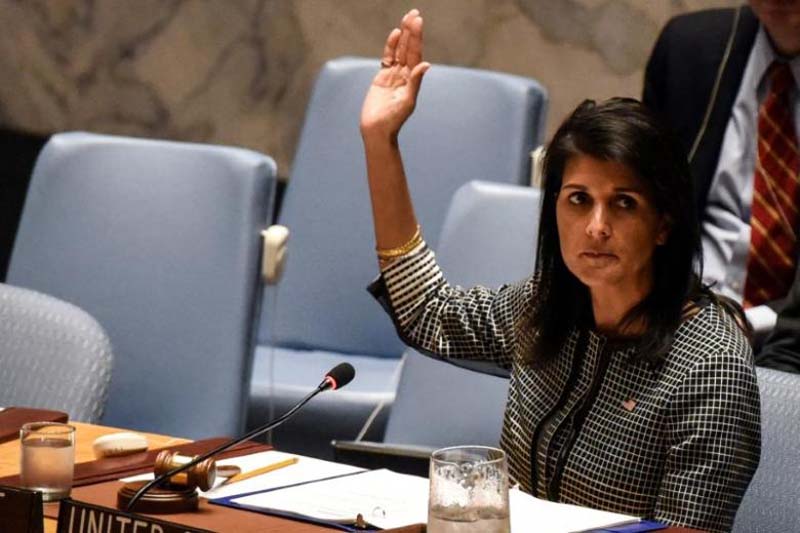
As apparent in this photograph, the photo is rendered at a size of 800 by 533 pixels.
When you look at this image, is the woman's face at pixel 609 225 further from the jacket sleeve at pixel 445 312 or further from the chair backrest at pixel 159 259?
the chair backrest at pixel 159 259

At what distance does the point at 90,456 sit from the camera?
6.36 feet

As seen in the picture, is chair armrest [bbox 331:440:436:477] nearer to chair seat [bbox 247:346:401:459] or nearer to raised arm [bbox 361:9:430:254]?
raised arm [bbox 361:9:430:254]

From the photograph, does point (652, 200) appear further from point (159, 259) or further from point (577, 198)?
point (159, 259)

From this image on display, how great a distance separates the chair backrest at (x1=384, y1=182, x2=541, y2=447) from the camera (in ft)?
8.89

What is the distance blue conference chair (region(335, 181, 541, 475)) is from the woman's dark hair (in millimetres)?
641

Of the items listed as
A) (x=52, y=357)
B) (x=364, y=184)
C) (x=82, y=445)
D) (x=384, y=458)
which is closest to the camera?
(x=82, y=445)

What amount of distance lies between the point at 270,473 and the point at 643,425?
0.42 meters

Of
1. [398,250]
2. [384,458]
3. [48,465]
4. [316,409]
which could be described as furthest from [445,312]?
[316,409]

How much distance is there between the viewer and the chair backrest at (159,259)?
2.80 meters

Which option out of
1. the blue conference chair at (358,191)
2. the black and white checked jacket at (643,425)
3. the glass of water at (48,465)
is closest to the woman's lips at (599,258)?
the black and white checked jacket at (643,425)

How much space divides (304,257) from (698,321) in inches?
62.3

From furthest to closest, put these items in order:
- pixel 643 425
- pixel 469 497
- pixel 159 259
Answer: pixel 159 259, pixel 643 425, pixel 469 497

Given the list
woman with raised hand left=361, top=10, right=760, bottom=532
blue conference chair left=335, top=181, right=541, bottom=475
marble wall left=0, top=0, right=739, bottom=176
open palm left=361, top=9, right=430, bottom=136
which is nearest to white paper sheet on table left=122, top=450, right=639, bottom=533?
woman with raised hand left=361, top=10, right=760, bottom=532

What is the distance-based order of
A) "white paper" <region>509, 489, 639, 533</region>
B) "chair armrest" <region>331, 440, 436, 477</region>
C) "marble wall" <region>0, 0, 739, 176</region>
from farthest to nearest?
"marble wall" <region>0, 0, 739, 176</region>, "chair armrest" <region>331, 440, 436, 477</region>, "white paper" <region>509, 489, 639, 533</region>
